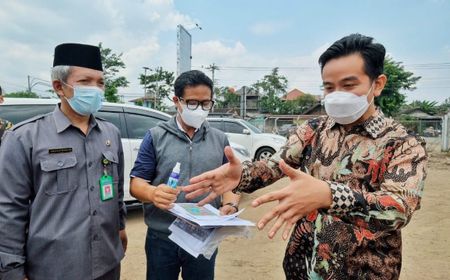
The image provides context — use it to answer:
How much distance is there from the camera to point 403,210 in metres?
1.14

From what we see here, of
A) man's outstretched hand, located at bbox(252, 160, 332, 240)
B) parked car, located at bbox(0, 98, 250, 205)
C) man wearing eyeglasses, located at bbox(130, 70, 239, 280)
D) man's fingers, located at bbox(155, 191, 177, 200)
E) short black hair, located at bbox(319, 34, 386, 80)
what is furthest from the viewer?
parked car, located at bbox(0, 98, 250, 205)

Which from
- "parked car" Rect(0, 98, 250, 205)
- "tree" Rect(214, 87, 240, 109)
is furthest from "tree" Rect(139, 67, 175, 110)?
"parked car" Rect(0, 98, 250, 205)

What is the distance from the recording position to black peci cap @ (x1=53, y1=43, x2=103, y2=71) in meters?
1.93

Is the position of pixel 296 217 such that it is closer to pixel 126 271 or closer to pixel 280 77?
pixel 126 271

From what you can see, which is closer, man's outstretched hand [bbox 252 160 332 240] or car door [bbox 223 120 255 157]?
man's outstretched hand [bbox 252 160 332 240]

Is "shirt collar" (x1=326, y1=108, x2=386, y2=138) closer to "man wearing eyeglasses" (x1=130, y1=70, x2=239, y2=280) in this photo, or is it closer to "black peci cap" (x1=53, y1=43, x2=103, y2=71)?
"man wearing eyeglasses" (x1=130, y1=70, x2=239, y2=280)

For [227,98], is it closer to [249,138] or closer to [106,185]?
[249,138]

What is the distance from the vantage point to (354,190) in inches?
45.1

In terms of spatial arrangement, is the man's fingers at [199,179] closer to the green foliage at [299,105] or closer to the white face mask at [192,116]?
the white face mask at [192,116]

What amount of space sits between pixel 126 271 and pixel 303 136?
2.78 metres

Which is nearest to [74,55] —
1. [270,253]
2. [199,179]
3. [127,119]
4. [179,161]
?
[179,161]

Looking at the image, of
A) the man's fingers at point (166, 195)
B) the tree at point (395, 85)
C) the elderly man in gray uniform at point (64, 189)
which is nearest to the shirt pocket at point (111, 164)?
the elderly man in gray uniform at point (64, 189)

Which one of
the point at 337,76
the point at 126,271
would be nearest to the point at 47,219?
the point at 337,76

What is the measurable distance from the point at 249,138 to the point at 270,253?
6.87 metres
